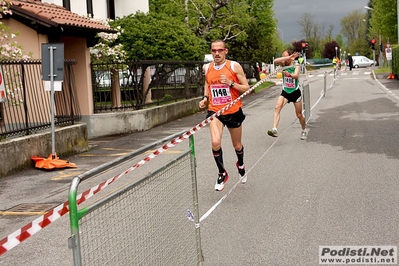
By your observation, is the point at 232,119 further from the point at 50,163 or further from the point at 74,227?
the point at 74,227

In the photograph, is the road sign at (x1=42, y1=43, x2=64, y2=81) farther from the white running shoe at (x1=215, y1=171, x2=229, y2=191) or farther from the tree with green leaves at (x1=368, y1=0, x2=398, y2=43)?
the tree with green leaves at (x1=368, y1=0, x2=398, y2=43)

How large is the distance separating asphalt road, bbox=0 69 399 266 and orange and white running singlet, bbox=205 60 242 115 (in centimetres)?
117

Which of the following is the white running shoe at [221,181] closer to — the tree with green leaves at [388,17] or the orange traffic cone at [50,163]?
the orange traffic cone at [50,163]

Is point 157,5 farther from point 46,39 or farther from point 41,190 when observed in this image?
point 41,190

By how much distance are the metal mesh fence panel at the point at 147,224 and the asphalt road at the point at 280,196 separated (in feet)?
3.01

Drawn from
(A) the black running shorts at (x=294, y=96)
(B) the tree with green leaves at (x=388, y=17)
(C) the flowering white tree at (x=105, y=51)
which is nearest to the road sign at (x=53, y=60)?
(A) the black running shorts at (x=294, y=96)

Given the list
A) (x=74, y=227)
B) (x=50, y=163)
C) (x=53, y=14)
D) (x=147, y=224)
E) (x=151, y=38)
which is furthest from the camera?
(x=151, y=38)

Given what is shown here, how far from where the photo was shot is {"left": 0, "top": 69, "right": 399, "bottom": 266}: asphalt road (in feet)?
19.6

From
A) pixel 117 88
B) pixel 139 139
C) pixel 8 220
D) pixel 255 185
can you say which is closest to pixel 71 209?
pixel 8 220

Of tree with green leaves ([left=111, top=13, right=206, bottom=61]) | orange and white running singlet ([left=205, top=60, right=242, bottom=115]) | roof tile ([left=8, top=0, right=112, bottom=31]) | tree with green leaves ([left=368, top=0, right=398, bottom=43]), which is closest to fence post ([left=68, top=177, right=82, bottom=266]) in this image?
orange and white running singlet ([left=205, top=60, right=242, bottom=115])

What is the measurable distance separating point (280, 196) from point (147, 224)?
436 centimetres

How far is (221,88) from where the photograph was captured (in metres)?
8.21

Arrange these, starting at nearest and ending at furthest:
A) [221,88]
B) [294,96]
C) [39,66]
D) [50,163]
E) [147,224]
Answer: [147,224] → [221,88] → [50,163] → [294,96] → [39,66]

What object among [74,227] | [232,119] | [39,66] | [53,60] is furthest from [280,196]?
[39,66]
